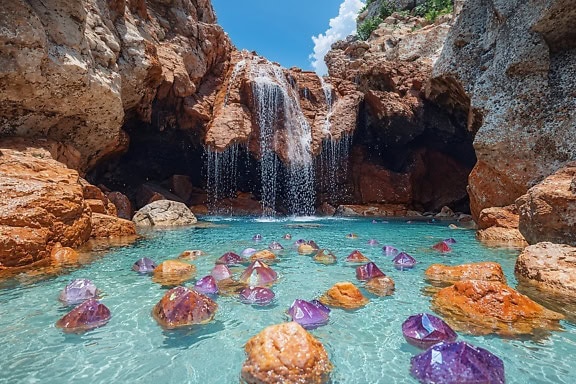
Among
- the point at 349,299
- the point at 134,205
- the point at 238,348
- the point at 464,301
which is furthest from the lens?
the point at 134,205

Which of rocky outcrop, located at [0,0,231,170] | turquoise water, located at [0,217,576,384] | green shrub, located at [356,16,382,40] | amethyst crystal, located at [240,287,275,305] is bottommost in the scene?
turquoise water, located at [0,217,576,384]

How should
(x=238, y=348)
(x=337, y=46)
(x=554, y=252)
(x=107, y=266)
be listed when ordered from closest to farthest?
(x=238, y=348), (x=554, y=252), (x=107, y=266), (x=337, y=46)

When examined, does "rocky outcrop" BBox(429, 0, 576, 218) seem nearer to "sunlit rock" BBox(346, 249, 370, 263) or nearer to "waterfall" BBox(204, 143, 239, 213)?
"sunlit rock" BBox(346, 249, 370, 263)

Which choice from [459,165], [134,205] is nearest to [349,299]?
[134,205]

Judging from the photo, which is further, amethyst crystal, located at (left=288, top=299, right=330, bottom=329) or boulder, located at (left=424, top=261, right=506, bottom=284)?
boulder, located at (left=424, top=261, right=506, bottom=284)

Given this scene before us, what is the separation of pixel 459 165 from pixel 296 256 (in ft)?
64.3

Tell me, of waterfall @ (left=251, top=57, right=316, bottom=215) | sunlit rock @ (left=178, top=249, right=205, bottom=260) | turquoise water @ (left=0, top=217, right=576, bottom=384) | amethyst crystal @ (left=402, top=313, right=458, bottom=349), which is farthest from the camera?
waterfall @ (left=251, top=57, right=316, bottom=215)

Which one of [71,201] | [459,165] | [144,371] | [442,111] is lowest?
[144,371]

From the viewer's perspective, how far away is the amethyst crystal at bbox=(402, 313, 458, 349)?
9.24 feet

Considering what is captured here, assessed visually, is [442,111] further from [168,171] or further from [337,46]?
[168,171]

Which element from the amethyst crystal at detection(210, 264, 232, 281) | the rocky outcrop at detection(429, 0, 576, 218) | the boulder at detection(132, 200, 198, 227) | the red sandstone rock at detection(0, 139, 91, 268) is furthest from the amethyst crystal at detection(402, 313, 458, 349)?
the boulder at detection(132, 200, 198, 227)

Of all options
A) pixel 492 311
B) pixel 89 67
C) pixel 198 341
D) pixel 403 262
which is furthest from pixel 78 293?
pixel 89 67

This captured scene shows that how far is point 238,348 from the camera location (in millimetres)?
2773

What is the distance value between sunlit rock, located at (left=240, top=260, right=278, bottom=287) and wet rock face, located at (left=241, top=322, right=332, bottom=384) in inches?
80.0
